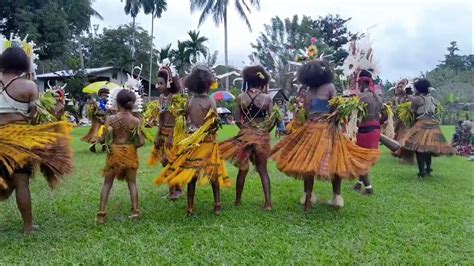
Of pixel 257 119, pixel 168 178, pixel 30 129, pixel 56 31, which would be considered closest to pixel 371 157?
pixel 257 119

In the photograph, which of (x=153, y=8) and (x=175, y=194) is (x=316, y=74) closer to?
(x=175, y=194)

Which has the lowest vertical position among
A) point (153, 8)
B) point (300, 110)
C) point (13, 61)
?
point (300, 110)

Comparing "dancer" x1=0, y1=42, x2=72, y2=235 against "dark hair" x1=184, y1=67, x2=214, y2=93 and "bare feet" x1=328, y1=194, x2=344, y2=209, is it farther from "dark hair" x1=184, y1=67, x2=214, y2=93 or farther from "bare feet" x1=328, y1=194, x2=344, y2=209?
"bare feet" x1=328, y1=194, x2=344, y2=209

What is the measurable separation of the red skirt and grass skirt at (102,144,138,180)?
320cm

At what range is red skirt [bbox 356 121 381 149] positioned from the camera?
20.6 ft

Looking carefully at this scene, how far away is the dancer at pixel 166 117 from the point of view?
18.3ft

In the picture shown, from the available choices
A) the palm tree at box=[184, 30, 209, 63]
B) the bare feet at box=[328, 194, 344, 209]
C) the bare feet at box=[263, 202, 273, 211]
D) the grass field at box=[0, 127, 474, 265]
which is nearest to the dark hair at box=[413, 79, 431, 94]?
the grass field at box=[0, 127, 474, 265]

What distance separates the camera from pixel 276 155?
205 inches

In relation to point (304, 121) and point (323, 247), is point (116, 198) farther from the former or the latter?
point (323, 247)

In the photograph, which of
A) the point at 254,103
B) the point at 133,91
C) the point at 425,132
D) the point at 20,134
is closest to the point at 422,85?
the point at 425,132

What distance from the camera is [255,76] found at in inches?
206

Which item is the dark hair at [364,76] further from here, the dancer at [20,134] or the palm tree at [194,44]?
the palm tree at [194,44]

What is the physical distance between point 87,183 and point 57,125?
2501 millimetres

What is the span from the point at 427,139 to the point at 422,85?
3.07 ft
